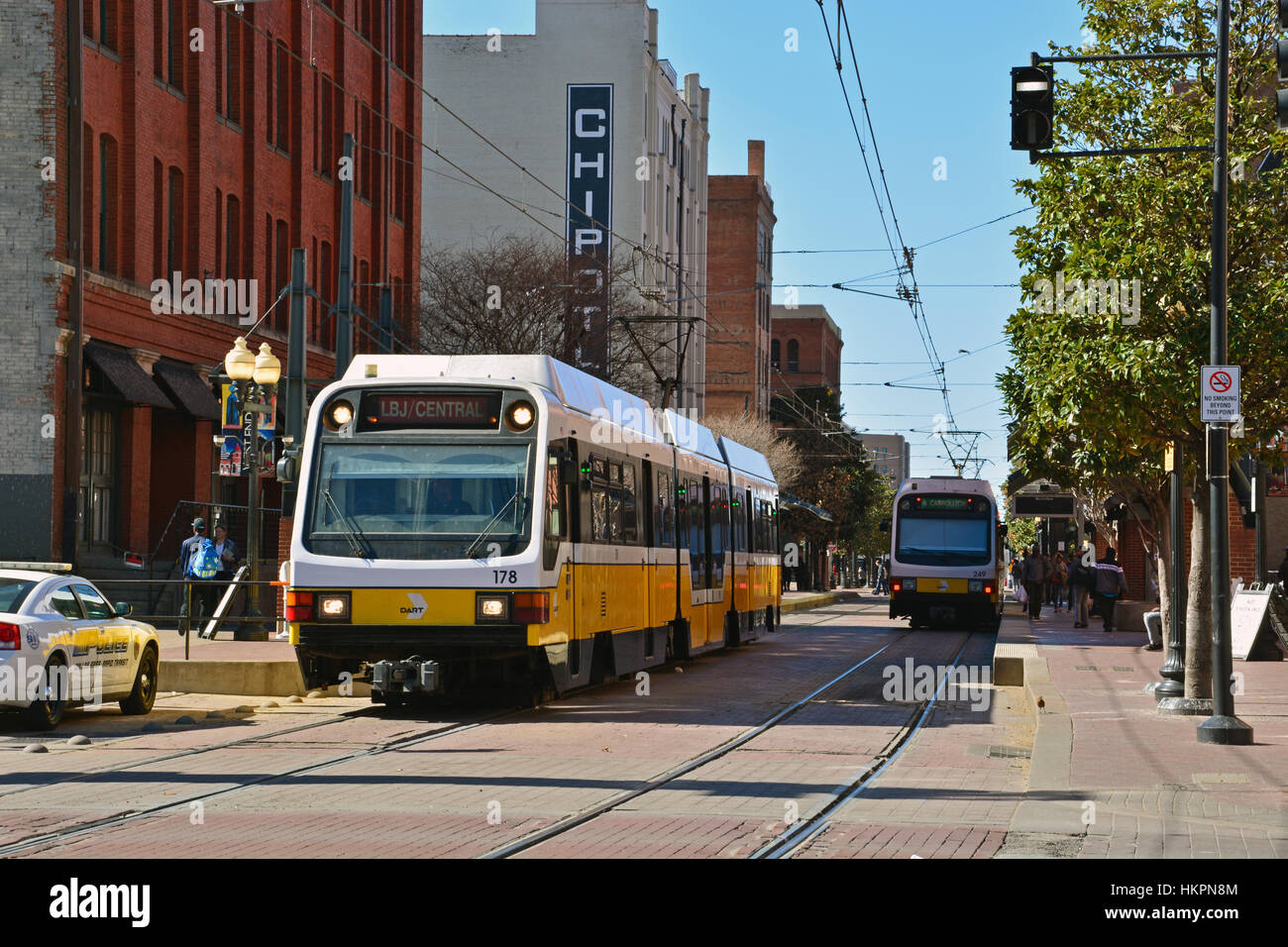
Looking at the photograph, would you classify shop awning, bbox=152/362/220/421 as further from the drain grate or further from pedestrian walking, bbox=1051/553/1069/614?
pedestrian walking, bbox=1051/553/1069/614

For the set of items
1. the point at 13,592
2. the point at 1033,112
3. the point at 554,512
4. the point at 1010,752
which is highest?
the point at 1033,112

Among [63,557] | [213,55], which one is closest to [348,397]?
[63,557]

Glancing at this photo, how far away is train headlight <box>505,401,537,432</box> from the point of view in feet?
56.4

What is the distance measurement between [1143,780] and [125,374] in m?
22.7

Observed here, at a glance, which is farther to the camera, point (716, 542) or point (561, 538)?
point (716, 542)

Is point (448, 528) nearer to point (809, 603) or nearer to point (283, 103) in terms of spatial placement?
point (283, 103)

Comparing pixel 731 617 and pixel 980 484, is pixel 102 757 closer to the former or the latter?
pixel 731 617

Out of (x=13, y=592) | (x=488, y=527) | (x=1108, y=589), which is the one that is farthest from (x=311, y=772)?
(x=1108, y=589)

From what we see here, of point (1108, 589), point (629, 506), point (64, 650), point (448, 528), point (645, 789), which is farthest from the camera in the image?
point (1108, 589)

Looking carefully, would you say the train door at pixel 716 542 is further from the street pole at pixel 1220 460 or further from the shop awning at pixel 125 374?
the street pole at pixel 1220 460

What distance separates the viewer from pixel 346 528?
16.7 m

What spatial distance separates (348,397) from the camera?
1733 cm

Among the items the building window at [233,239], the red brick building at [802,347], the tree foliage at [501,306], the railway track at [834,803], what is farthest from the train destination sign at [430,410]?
the red brick building at [802,347]
